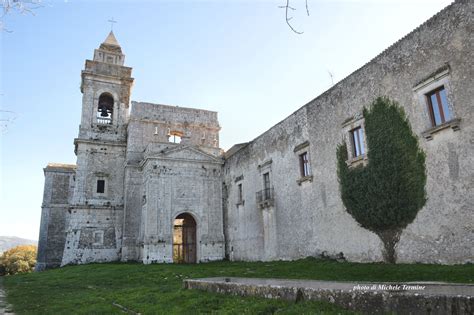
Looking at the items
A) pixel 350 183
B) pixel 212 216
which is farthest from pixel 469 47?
pixel 212 216

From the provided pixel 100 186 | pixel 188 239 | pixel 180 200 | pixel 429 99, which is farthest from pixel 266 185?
pixel 100 186

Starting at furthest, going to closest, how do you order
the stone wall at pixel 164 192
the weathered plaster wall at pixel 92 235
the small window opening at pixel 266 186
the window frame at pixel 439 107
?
1. the weathered plaster wall at pixel 92 235
2. the stone wall at pixel 164 192
3. the small window opening at pixel 266 186
4. the window frame at pixel 439 107

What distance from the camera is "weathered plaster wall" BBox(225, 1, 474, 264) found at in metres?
10.5

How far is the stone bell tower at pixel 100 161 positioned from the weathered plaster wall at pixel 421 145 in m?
10.7

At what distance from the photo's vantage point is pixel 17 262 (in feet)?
141

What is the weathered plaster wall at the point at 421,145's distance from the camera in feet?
34.6

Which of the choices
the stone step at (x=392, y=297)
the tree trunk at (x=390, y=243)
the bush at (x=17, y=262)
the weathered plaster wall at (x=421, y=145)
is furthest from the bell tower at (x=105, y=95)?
the bush at (x=17, y=262)

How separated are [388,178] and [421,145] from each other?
151cm

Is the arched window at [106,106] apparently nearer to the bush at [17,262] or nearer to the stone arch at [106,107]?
the stone arch at [106,107]

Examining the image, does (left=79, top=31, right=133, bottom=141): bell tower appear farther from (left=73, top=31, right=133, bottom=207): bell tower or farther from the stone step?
the stone step

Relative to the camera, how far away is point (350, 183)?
46.8ft

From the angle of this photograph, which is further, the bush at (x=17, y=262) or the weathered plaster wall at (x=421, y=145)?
the bush at (x=17, y=262)

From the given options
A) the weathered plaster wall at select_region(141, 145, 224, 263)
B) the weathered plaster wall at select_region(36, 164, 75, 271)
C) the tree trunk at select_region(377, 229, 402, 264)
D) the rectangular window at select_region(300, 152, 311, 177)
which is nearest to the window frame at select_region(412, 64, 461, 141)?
the tree trunk at select_region(377, 229, 402, 264)

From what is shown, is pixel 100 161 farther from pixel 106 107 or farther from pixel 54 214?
pixel 54 214
